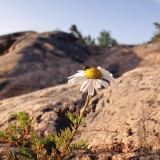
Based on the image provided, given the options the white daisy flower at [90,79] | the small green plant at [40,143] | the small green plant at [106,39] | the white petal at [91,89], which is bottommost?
the small green plant at [40,143]

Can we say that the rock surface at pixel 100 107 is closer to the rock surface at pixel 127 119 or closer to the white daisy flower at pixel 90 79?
the rock surface at pixel 127 119

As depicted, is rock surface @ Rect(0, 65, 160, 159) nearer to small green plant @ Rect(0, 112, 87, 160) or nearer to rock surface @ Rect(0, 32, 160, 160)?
rock surface @ Rect(0, 32, 160, 160)

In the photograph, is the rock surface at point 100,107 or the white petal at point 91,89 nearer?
the white petal at point 91,89

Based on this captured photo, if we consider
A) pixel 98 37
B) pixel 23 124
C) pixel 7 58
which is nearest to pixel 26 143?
pixel 23 124

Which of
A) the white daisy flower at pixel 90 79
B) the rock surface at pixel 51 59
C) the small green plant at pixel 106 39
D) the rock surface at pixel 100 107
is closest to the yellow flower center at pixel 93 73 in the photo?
the white daisy flower at pixel 90 79

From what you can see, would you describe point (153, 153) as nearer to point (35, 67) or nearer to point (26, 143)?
point (26, 143)

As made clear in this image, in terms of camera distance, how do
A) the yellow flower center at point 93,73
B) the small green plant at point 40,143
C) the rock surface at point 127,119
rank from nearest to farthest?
the yellow flower center at point 93,73, the small green plant at point 40,143, the rock surface at point 127,119

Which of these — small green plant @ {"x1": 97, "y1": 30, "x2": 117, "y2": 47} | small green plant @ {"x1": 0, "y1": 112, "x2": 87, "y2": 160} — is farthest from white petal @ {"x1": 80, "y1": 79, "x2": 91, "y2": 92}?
small green plant @ {"x1": 97, "y1": 30, "x2": 117, "y2": 47}
